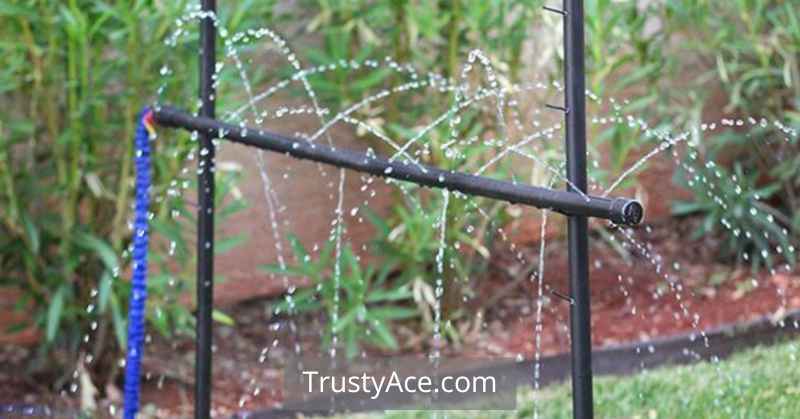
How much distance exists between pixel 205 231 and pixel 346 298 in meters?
1.98

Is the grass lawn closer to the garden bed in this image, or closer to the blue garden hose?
the garden bed

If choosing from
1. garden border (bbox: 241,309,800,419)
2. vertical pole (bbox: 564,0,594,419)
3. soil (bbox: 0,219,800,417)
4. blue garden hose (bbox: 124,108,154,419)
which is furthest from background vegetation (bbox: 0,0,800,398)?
vertical pole (bbox: 564,0,594,419)

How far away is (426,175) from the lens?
9.54 feet

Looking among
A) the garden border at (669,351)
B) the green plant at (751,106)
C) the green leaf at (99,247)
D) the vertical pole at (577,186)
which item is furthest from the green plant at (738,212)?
the vertical pole at (577,186)

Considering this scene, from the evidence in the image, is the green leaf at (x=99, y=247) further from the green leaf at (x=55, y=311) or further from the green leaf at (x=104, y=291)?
the green leaf at (x=55, y=311)

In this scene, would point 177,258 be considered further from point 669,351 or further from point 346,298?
point 669,351

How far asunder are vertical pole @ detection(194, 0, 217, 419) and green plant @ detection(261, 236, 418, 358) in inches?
56.0

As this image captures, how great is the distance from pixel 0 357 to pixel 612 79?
2.64 metres

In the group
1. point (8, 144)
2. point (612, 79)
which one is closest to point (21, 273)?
point (8, 144)

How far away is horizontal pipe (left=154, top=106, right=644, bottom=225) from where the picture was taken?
2525mm

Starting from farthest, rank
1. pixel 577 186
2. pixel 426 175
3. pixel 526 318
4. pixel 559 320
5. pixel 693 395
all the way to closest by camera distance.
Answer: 1. pixel 526 318
2. pixel 559 320
3. pixel 693 395
4. pixel 426 175
5. pixel 577 186

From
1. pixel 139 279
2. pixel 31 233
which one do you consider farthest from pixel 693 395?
pixel 31 233

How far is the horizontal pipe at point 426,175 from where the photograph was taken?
2525mm

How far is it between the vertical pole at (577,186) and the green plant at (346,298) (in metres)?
2.43
